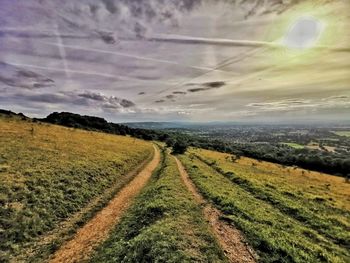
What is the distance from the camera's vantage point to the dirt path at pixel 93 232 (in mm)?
12641

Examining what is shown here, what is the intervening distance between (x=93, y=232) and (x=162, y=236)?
491 cm

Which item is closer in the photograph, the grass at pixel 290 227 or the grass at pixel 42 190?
the grass at pixel 290 227

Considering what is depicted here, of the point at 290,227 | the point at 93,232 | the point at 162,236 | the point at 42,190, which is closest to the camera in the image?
the point at 162,236

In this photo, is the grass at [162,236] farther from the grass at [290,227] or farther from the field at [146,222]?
the grass at [290,227]

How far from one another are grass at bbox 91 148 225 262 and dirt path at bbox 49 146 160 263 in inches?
25.1

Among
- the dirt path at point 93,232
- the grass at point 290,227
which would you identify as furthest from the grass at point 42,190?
the grass at point 290,227

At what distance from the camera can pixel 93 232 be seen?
15.2m

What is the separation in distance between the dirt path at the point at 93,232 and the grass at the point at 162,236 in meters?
0.64

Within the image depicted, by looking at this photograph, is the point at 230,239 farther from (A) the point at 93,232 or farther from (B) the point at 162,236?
(A) the point at 93,232

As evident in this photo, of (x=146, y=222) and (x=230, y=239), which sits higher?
(x=146, y=222)

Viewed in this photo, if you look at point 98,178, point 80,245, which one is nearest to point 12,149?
point 98,178

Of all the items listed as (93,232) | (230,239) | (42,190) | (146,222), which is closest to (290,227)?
(230,239)

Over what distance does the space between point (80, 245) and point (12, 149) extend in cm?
2254

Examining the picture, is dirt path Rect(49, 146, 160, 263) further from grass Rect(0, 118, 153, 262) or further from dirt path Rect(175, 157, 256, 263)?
dirt path Rect(175, 157, 256, 263)
